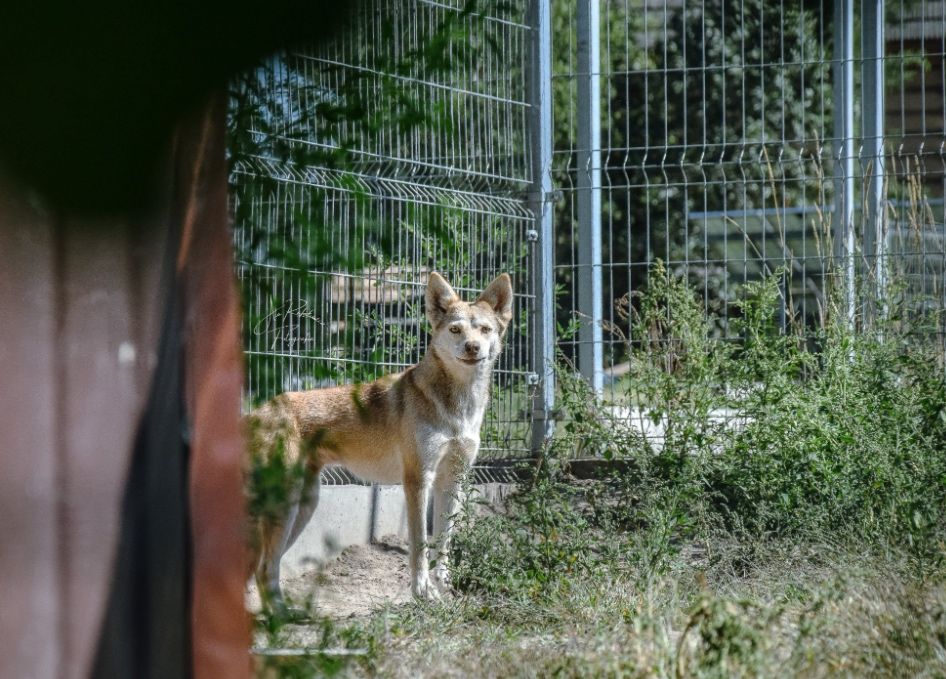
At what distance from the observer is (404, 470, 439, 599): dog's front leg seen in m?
6.04

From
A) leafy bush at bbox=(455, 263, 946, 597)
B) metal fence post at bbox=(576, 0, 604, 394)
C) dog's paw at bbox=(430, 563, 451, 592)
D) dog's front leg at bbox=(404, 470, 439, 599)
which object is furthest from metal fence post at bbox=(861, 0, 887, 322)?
dog's paw at bbox=(430, 563, 451, 592)

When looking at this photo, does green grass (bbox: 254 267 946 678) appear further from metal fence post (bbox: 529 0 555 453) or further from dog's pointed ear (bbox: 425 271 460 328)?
dog's pointed ear (bbox: 425 271 460 328)

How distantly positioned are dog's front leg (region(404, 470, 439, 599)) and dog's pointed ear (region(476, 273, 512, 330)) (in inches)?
46.4

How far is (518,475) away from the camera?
7.94 m

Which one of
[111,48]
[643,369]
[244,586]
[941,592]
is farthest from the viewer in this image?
[643,369]

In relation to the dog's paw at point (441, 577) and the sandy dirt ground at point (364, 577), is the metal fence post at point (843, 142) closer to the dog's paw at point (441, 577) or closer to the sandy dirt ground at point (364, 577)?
the dog's paw at point (441, 577)

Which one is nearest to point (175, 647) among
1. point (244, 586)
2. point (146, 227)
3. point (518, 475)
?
point (244, 586)

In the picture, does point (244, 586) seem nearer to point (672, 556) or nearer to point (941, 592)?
point (941, 592)

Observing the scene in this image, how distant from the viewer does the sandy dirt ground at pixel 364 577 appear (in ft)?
20.6

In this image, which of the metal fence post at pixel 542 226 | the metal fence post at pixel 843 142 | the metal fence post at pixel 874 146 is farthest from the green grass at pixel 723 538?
the metal fence post at pixel 843 142

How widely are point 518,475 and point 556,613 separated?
3611 mm

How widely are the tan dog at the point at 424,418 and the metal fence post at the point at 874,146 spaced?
7.82 feet

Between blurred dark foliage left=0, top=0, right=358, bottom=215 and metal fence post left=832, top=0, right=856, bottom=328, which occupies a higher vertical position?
metal fence post left=832, top=0, right=856, bottom=328

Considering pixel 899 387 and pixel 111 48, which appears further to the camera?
pixel 899 387
